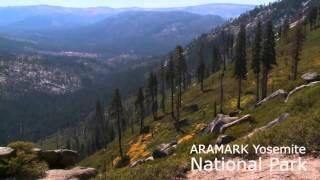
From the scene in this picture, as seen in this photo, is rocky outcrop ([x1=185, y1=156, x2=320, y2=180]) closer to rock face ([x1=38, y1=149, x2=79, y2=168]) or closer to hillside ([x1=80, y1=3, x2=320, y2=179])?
hillside ([x1=80, y1=3, x2=320, y2=179])

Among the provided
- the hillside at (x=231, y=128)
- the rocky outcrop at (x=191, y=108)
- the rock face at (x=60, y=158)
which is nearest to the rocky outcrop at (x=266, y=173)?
the hillside at (x=231, y=128)

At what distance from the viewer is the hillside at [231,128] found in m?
22.9

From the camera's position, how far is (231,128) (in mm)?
44688

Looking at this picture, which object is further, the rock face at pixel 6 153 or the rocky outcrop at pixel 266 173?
the rock face at pixel 6 153

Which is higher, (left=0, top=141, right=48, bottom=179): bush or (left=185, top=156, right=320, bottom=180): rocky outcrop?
(left=185, top=156, right=320, bottom=180): rocky outcrop

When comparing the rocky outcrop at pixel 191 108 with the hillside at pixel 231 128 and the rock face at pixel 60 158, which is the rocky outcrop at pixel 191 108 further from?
the rock face at pixel 60 158

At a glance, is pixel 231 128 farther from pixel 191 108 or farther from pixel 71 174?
pixel 191 108

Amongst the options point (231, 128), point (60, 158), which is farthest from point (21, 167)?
point (231, 128)

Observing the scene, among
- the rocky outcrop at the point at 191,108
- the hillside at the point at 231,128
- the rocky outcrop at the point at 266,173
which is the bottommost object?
the rocky outcrop at the point at 191,108

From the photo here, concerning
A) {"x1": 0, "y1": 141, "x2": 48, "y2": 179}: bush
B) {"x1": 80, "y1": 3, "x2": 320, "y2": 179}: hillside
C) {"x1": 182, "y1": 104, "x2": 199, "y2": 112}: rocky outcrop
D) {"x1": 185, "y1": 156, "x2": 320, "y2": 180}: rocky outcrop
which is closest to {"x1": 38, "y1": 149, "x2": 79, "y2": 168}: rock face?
{"x1": 80, "y1": 3, "x2": 320, "y2": 179}: hillside

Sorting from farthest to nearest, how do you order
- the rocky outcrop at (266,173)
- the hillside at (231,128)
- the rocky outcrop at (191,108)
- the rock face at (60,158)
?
the rocky outcrop at (191,108) → the rock face at (60,158) → the hillside at (231,128) → the rocky outcrop at (266,173)

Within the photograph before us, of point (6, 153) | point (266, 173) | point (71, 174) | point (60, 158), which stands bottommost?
point (60, 158)

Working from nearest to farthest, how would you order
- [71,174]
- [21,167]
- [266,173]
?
[266,173] < [21,167] < [71,174]

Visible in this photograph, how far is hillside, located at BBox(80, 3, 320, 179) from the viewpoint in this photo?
75.0 feet
